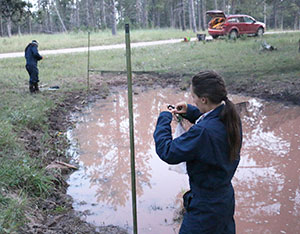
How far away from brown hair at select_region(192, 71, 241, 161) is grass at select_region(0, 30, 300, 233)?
84.4 inches

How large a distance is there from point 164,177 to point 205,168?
3.03 metres

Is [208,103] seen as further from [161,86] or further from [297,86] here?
[161,86]

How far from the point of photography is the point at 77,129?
7180 millimetres

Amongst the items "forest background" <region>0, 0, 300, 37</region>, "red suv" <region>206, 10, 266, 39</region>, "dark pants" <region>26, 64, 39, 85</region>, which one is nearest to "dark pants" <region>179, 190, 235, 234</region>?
"dark pants" <region>26, 64, 39, 85</region>

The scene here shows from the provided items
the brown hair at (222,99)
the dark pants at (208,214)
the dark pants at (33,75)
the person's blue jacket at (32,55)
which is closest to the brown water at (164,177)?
the dark pants at (208,214)

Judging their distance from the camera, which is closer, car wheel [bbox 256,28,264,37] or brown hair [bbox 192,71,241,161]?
brown hair [bbox 192,71,241,161]

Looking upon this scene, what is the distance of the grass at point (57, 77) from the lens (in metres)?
4.10

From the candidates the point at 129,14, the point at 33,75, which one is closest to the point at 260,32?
the point at 33,75

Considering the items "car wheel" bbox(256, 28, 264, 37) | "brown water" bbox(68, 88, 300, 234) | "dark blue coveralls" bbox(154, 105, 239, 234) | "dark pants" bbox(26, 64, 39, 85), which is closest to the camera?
"dark blue coveralls" bbox(154, 105, 239, 234)

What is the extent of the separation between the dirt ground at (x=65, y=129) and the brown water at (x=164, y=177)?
197 millimetres

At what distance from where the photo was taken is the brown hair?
6.57 feet

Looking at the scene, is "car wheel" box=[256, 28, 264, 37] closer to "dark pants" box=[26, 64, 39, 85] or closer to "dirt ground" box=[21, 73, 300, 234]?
"dirt ground" box=[21, 73, 300, 234]

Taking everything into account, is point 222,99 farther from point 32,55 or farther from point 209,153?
point 32,55

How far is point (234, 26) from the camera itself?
19.8 meters
